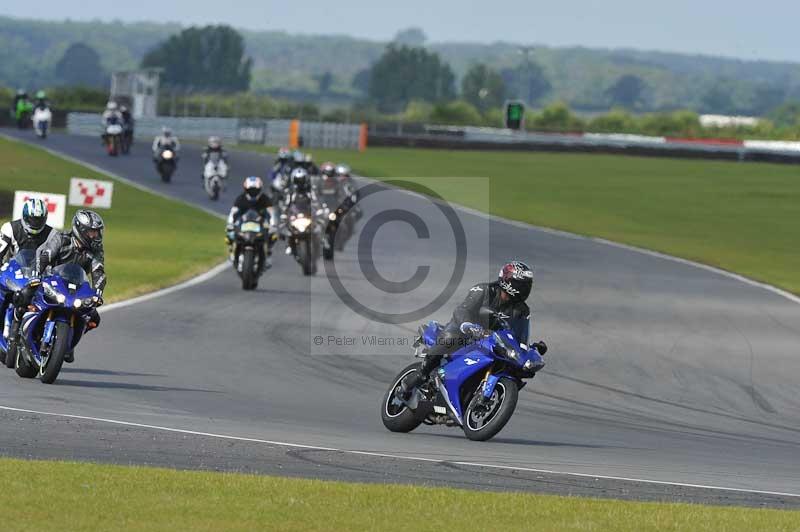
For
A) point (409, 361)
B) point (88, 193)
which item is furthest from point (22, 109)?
point (409, 361)

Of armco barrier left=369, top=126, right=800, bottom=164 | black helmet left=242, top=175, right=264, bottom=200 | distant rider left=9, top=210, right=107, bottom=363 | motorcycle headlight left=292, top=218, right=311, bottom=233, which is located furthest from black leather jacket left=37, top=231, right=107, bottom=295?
armco barrier left=369, top=126, right=800, bottom=164

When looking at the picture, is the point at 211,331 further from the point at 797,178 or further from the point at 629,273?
the point at 797,178

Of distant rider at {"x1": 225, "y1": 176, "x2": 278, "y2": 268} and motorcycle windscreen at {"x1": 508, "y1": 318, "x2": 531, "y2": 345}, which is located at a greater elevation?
motorcycle windscreen at {"x1": 508, "y1": 318, "x2": 531, "y2": 345}

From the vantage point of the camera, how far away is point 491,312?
14.2 meters

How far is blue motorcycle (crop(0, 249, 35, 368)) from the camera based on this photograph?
16.8 meters

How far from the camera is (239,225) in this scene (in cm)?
2812

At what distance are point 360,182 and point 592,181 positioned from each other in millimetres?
15893

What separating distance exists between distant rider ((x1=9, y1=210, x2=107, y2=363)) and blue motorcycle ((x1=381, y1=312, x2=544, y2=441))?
339cm

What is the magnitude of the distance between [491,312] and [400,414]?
1.43 m

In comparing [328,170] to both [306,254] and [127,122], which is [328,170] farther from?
[127,122]

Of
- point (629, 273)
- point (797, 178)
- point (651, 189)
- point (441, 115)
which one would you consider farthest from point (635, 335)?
point (441, 115)

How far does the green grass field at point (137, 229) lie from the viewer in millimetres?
31016

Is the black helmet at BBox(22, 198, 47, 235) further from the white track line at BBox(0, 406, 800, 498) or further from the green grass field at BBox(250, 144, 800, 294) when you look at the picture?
the green grass field at BBox(250, 144, 800, 294)

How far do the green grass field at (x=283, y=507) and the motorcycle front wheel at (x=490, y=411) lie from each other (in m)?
3.00
